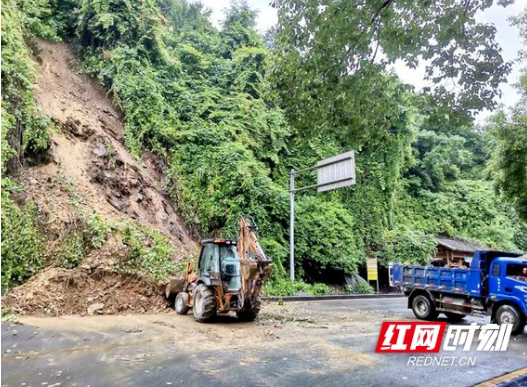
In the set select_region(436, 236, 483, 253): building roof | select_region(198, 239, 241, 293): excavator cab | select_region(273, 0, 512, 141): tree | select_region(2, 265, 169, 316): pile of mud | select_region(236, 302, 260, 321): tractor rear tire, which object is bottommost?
select_region(236, 302, 260, 321): tractor rear tire

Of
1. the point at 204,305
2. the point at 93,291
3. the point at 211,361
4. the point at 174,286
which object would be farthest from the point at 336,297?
the point at 211,361

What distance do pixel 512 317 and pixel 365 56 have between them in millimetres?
7857

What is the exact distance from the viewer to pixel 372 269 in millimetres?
22469

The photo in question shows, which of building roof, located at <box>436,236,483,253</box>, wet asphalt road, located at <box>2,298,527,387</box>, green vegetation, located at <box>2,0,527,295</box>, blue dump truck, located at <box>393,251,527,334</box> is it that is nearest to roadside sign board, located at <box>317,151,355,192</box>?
green vegetation, located at <box>2,0,527,295</box>

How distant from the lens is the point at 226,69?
78.0ft

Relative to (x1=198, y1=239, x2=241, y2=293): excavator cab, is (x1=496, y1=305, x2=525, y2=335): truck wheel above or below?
below

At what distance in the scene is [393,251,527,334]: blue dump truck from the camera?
33.7 feet

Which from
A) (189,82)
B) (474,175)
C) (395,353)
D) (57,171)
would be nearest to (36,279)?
(57,171)

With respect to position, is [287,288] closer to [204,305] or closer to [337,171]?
[337,171]

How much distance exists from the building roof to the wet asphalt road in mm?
19253

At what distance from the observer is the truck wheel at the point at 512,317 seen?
10133 mm


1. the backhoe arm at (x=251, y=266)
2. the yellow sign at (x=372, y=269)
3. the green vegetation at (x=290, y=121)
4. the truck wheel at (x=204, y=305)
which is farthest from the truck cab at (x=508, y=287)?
the yellow sign at (x=372, y=269)

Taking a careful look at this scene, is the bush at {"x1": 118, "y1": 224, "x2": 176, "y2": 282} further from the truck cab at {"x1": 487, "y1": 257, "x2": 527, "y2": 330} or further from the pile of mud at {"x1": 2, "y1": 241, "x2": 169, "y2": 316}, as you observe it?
the truck cab at {"x1": 487, "y1": 257, "x2": 527, "y2": 330}

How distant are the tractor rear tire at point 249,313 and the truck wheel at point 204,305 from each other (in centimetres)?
78
